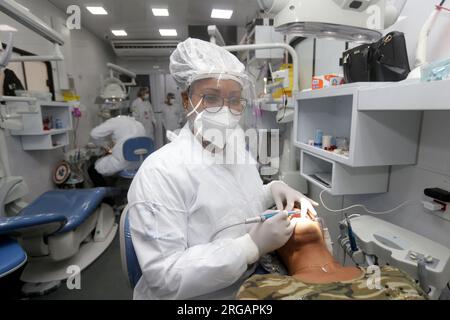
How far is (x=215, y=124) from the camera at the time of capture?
0.97 meters

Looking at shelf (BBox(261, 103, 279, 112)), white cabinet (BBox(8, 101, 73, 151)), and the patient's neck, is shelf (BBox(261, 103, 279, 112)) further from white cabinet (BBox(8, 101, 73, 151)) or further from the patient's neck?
white cabinet (BBox(8, 101, 73, 151))

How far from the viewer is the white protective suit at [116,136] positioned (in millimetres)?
2965

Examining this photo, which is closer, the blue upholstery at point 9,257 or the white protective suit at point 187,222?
the white protective suit at point 187,222

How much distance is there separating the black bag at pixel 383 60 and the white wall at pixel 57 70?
7.52ft

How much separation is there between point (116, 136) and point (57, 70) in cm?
111

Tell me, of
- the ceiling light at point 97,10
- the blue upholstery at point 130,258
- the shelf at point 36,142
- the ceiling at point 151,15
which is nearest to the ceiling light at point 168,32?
the ceiling at point 151,15

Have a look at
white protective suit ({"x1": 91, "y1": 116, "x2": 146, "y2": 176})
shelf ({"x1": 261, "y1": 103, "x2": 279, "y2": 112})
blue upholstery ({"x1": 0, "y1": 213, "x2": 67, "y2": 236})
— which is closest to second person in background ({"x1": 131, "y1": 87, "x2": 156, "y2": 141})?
white protective suit ({"x1": 91, "y1": 116, "x2": 146, "y2": 176})

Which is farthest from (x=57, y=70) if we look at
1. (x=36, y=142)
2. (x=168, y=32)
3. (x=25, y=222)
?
(x=25, y=222)

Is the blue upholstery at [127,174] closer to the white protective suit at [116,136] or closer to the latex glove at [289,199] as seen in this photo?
the white protective suit at [116,136]

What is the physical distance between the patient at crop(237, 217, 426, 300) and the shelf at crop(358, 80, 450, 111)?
459 mm

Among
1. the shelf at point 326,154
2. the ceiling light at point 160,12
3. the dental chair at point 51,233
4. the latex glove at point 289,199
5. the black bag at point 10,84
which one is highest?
the ceiling light at point 160,12

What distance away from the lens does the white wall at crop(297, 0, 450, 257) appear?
0.96 metres

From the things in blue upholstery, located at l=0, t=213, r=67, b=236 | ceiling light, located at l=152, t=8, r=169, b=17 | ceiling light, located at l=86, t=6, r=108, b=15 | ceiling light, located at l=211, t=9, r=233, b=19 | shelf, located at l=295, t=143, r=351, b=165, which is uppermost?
ceiling light, located at l=211, t=9, r=233, b=19
